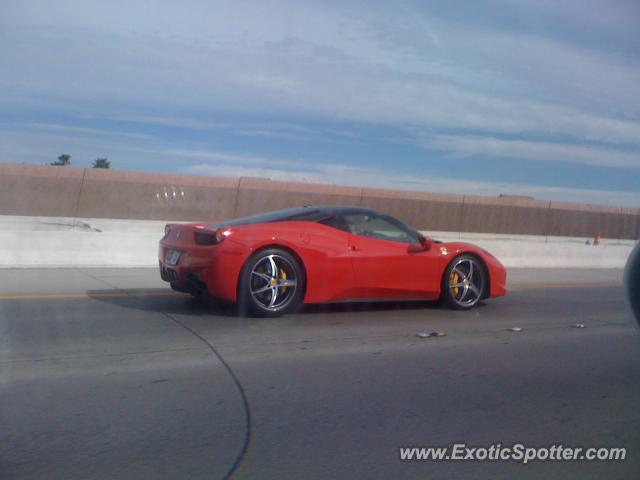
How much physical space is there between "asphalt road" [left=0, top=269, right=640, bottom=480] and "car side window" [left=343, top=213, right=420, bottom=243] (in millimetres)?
997

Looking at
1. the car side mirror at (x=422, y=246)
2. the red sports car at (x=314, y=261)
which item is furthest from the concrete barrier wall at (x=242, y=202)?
the car side mirror at (x=422, y=246)

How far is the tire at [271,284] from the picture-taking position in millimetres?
8656

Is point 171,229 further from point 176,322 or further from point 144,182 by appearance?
point 144,182

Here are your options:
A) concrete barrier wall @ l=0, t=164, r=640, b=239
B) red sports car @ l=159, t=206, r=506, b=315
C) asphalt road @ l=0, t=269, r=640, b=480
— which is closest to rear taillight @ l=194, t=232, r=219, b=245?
red sports car @ l=159, t=206, r=506, b=315

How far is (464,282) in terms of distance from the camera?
33.5 ft

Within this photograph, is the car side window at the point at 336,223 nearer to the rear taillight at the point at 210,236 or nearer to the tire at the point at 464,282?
the rear taillight at the point at 210,236

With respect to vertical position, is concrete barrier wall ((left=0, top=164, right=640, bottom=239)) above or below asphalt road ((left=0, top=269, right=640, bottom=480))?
above

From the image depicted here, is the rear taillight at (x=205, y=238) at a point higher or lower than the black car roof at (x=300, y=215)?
lower

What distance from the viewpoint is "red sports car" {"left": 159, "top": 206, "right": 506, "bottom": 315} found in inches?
340

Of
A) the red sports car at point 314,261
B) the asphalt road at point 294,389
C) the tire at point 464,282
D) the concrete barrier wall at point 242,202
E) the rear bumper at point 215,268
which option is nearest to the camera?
the asphalt road at point 294,389

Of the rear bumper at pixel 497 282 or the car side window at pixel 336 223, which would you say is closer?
the car side window at pixel 336 223

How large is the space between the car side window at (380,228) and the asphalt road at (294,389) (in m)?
1.00

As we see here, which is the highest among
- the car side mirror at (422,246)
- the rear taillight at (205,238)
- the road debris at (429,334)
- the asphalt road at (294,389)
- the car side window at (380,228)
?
the car side window at (380,228)

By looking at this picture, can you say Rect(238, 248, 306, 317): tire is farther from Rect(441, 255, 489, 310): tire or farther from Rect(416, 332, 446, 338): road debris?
Rect(441, 255, 489, 310): tire
